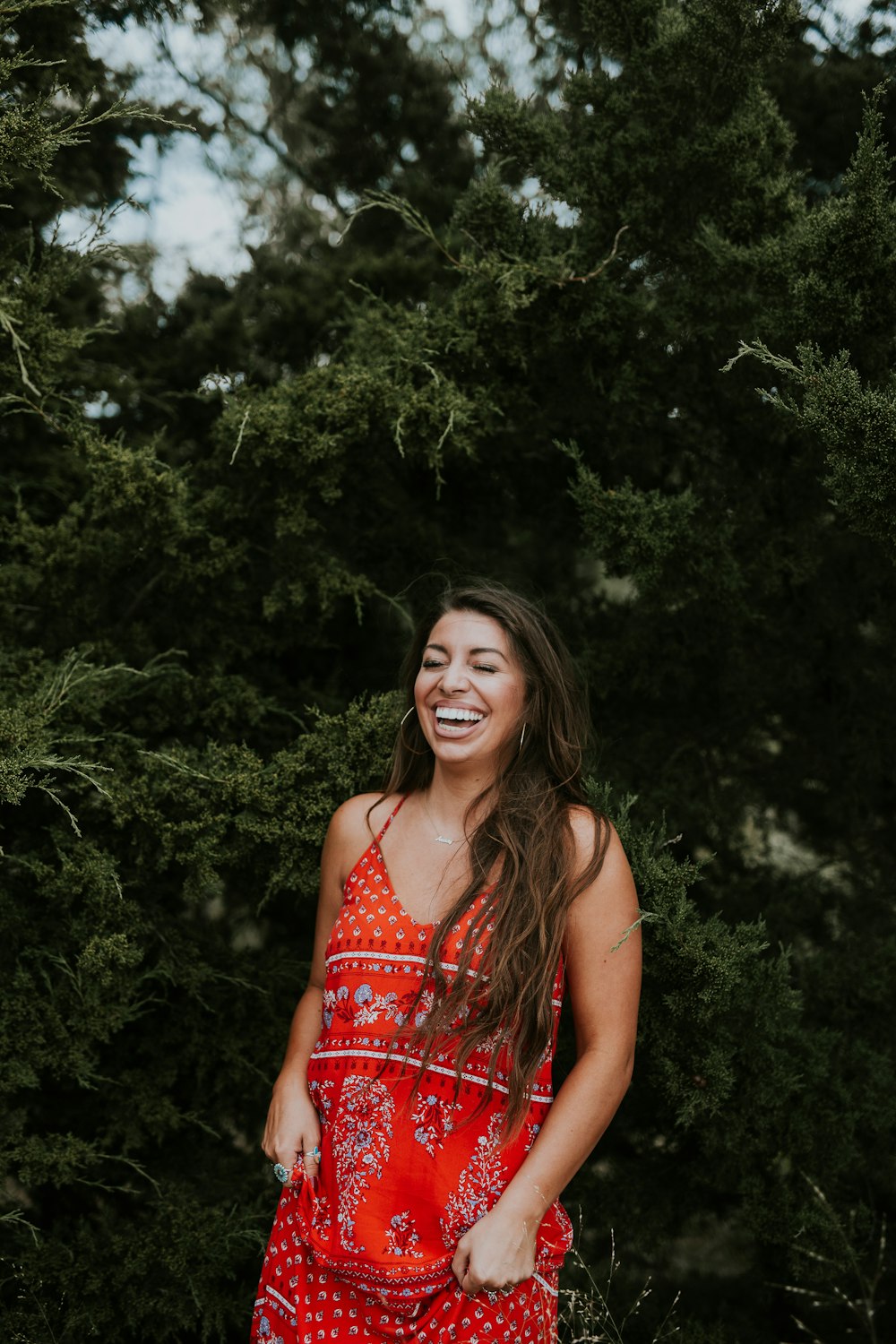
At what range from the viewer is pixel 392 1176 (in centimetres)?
204

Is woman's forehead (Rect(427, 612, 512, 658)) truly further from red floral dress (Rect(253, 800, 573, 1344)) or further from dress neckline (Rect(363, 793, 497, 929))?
red floral dress (Rect(253, 800, 573, 1344))

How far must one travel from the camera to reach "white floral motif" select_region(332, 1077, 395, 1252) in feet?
6.66

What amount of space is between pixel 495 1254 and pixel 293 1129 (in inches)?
20.9

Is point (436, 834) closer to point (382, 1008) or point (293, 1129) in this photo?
point (382, 1008)

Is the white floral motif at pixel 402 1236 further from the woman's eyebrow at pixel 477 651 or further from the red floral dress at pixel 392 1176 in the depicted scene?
the woman's eyebrow at pixel 477 651

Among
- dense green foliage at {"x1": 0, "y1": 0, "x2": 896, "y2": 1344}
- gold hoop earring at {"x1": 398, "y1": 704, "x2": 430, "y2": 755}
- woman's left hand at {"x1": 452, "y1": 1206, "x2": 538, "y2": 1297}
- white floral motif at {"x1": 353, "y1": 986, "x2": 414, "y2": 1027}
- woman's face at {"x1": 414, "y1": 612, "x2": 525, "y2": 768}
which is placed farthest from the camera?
dense green foliage at {"x1": 0, "y1": 0, "x2": 896, "y2": 1344}

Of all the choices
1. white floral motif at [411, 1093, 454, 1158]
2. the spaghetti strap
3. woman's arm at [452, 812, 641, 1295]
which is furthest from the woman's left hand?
the spaghetti strap

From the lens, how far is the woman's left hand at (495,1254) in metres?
1.86

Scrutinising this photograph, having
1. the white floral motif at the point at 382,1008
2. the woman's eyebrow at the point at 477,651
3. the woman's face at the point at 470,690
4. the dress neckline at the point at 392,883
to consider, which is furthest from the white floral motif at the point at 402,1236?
the woman's eyebrow at the point at 477,651

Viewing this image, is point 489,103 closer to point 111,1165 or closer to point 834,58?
point 834,58

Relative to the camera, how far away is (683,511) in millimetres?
3053

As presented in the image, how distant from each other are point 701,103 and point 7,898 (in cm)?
300

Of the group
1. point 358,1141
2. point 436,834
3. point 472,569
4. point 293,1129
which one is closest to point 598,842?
point 436,834

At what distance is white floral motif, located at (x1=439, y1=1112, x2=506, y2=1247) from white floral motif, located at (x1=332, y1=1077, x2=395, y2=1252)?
0.15 meters
